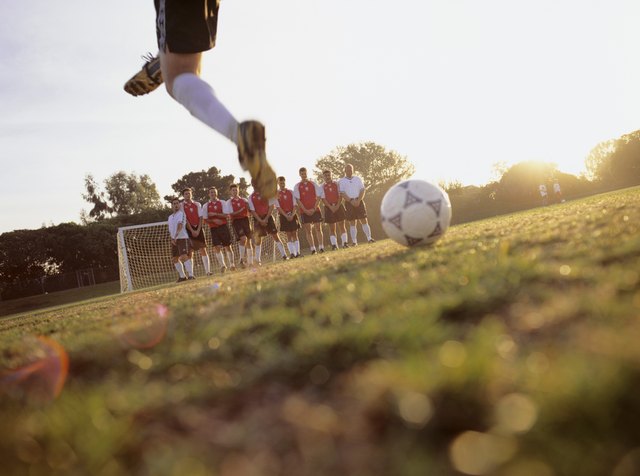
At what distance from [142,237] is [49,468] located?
72.8ft

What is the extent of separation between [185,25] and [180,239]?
10.1 meters

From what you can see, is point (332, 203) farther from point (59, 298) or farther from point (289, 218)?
point (59, 298)

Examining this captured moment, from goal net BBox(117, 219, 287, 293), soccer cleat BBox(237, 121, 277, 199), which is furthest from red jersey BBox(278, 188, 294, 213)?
soccer cleat BBox(237, 121, 277, 199)

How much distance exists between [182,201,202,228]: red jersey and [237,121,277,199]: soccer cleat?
9.61 metres

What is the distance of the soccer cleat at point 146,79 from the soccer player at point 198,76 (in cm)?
56

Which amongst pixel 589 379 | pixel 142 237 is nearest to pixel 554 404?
pixel 589 379

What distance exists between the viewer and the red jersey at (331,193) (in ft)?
44.5

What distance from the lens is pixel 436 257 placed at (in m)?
3.34

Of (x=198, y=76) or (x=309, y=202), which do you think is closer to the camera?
(x=198, y=76)

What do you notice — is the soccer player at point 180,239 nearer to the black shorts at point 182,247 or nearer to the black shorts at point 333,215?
the black shorts at point 182,247

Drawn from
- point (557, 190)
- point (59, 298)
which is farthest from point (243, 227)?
point (59, 298)

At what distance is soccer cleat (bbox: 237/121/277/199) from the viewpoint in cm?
326

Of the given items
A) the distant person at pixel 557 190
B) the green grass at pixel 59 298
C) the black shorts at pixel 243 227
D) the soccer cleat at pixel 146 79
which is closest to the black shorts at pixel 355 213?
the black shorts at pixel 243 227

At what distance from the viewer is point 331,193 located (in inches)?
537
